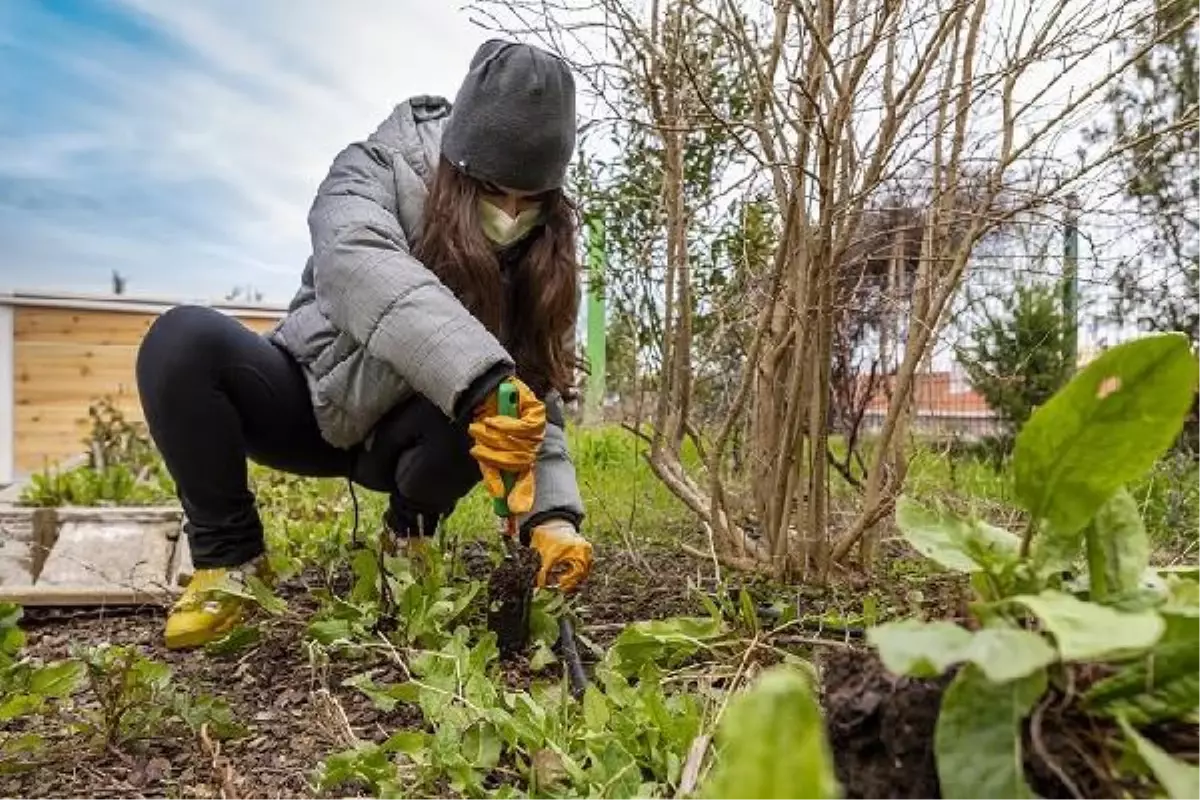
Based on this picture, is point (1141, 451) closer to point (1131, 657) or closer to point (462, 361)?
point (1131, 657)

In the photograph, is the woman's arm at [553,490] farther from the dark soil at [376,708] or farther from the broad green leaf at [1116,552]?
the broad green leaf at [1116,552]

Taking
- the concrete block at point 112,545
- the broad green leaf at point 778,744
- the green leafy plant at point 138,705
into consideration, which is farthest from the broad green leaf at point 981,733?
the concrete block at point 112,545

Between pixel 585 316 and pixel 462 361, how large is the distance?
1.56 m

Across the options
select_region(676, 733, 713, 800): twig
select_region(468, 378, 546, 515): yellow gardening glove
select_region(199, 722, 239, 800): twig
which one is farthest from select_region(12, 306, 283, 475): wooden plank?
select_region(676, 733, 713, 800): twig

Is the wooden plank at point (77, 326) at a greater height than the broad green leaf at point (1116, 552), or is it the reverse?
the wooden plank at point (77, 326)

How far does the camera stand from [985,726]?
0.55 metres

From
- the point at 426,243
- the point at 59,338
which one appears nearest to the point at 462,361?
the point at 426,243

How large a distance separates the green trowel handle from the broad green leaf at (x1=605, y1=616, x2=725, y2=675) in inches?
25.5

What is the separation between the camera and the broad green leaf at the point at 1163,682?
1.82 feet

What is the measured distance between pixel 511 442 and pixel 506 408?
0.20ft

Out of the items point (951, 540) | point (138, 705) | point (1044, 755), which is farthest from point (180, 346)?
point (1044, 755)

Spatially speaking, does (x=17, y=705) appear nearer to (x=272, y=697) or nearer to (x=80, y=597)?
(x=272, y=697)

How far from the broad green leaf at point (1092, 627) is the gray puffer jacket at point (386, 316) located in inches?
50.7

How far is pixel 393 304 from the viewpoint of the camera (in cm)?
184
